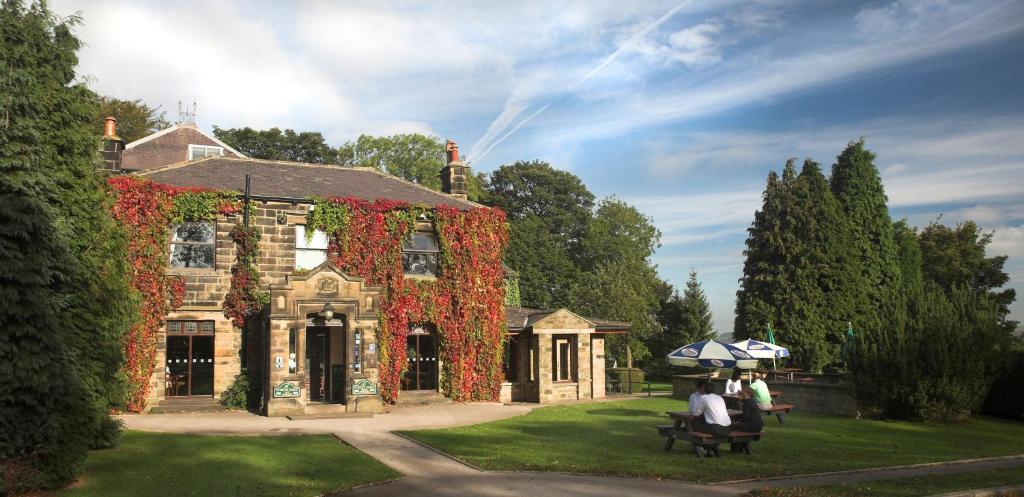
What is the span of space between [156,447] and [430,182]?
146ft

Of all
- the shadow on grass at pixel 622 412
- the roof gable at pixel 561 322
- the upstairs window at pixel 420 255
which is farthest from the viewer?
the roof gable at pixel 561 322

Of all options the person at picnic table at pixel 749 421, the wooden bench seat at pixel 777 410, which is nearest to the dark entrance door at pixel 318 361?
the wooden bench seat at pixel 777 410

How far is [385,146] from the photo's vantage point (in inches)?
2304

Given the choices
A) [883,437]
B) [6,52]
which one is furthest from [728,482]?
[6,52]

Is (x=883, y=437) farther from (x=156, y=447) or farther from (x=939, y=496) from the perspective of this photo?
(x=156, y=447)

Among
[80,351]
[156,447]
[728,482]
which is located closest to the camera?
[728,482]

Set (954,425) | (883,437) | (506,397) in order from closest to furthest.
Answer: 1. (883,437)
2. (954,425)
3. (506,397)

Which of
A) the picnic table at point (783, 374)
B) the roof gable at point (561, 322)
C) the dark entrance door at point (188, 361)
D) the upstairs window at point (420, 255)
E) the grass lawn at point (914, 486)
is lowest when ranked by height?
the grass lawn at point (914, 486)

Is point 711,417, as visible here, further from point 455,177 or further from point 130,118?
point 130,118

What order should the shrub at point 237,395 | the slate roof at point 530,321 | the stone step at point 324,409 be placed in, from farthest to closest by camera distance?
the slate roof at point 530,321
the shrub at point 237,395
the stone step at point 324,409

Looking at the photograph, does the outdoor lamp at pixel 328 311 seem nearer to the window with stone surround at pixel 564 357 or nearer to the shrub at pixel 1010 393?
the window with stone surround at pixel 564 357

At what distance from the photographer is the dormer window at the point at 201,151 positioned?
40406mm

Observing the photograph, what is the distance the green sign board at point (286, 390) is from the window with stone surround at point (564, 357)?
414 inches

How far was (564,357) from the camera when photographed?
29656 millimetres
